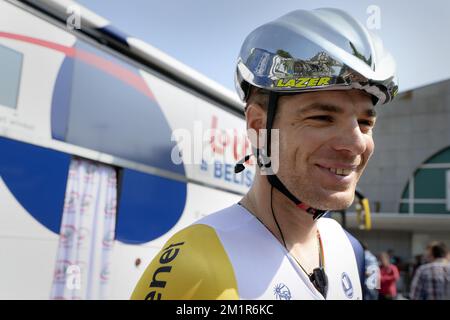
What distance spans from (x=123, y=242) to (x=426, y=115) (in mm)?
21804

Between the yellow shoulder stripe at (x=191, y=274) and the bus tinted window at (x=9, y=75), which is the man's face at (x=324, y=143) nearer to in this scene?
the yellow shoulder stripe at (x=191, y=274)

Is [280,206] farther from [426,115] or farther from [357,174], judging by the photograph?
[426,115]

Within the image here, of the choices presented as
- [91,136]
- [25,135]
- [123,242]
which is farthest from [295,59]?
[123,242]

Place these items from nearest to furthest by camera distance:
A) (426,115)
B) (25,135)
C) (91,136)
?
(25,135)
(91,136)
(426,115)

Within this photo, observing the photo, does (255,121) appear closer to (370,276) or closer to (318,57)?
(318,57)

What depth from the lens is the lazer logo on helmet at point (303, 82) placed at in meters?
1.40

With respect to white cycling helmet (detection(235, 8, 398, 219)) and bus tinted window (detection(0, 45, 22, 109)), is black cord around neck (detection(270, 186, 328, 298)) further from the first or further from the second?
bus tinted window (detection(0, 45, 22, 109))

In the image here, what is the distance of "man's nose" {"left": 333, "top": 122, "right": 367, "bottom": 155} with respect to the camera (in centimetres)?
142

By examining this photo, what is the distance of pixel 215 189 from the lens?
4562 millimetres

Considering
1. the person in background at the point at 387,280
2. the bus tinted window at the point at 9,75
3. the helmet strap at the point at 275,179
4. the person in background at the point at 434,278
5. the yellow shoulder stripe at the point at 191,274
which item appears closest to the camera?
the yellow shoulder stripe at the point at 191,274

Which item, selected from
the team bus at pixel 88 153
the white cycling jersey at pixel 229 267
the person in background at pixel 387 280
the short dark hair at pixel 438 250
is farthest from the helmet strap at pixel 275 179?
the person in background at pixel 387 280

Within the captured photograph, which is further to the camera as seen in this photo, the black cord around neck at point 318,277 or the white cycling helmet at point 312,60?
the black cord around neck at point 318,277

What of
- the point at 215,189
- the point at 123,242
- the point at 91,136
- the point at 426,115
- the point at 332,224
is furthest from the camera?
the point at 426,115

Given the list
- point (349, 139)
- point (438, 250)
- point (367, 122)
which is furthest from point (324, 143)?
point (438, 250)
